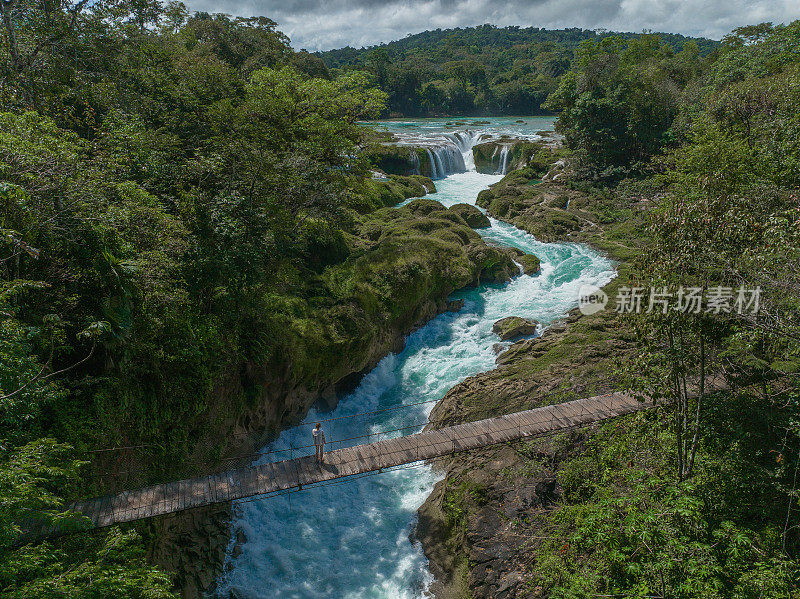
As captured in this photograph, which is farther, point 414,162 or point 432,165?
point 432,165

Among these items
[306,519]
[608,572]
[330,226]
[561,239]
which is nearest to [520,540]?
[608,572]

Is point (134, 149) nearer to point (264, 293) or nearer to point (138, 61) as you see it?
point (264, 293)

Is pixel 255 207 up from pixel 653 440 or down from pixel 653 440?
up

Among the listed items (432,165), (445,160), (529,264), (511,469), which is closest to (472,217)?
(529,264)

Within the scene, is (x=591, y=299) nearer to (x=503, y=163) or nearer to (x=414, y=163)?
(x=414, y=163)

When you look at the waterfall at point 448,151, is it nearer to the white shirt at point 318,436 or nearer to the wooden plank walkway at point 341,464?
the wooden plank walkway at point 341,464

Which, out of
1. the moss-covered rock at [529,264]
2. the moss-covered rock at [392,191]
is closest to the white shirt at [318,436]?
the moss-covered rock at [392,191]
